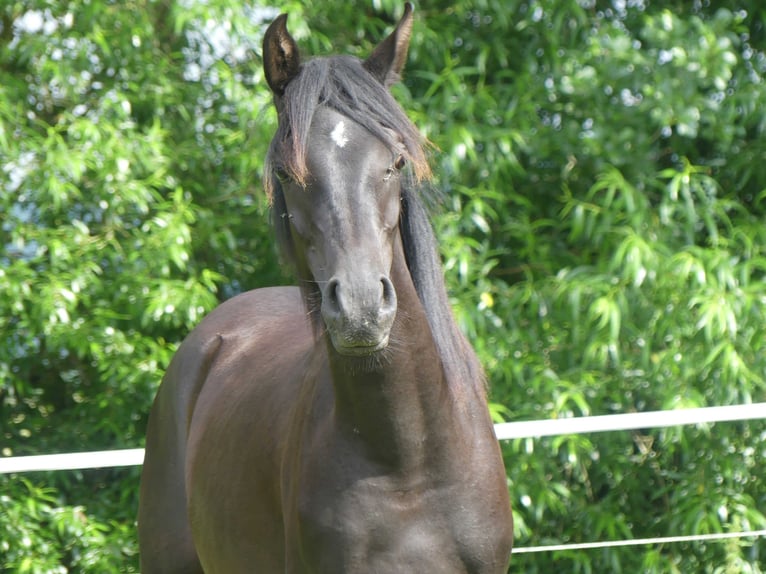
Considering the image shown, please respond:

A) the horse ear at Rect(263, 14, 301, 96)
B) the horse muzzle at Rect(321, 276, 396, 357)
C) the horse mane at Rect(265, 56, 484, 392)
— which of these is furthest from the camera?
the horse ear at Rect(263, 14, 301, 96)

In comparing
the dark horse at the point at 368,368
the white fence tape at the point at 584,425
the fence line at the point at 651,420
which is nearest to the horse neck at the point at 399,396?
the dark horse at the point at 368,368

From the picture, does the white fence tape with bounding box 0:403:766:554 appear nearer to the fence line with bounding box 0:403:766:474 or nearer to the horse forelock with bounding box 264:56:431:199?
the fence line with bounding box 0:403:766:474

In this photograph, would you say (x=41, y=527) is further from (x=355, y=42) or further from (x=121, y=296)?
(x=355, y=42)

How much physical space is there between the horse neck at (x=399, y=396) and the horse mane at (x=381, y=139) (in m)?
0.08

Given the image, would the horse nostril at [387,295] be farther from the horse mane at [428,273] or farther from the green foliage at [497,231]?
the green foliage at [497,231]

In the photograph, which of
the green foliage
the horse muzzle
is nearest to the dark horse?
the horse muzzle

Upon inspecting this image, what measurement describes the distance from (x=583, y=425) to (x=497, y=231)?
1.92m

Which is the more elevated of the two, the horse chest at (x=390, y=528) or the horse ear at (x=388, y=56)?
the horse ear at (x=388, y=56)

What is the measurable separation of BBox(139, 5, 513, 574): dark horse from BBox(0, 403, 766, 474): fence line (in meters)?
1.22

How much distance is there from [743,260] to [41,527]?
3.58 m

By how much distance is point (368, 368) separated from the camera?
2.35 m

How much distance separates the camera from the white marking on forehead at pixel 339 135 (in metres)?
2.28

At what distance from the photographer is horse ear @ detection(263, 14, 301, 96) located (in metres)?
2.49

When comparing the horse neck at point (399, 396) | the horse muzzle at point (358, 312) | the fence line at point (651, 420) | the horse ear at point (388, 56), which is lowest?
the fence line at point (651, 420)
